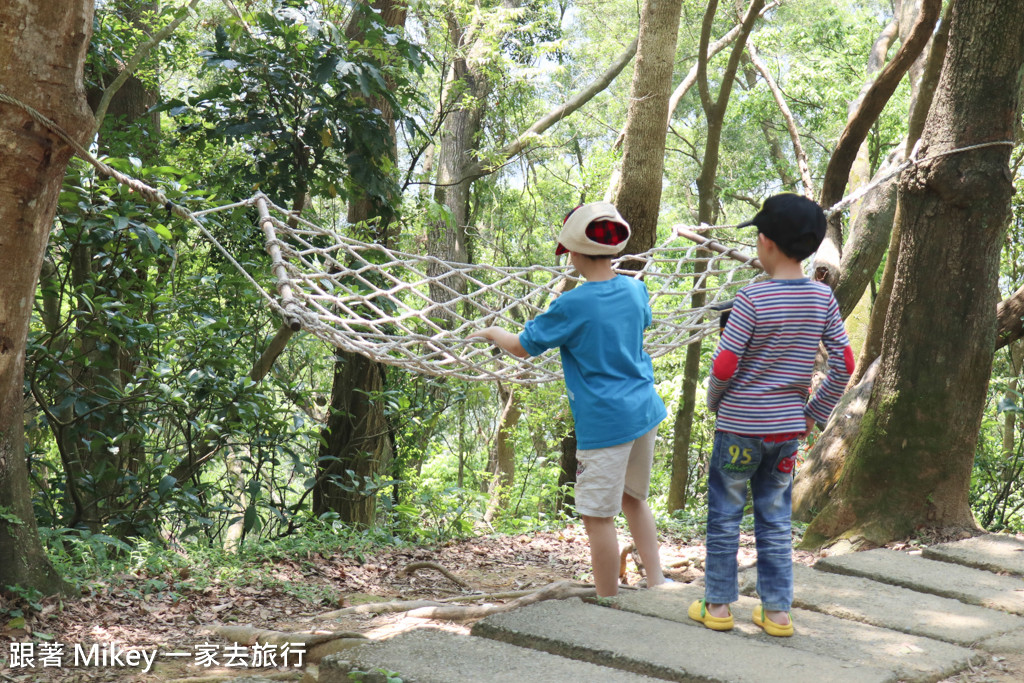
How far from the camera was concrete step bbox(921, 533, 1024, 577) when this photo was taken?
237 cm

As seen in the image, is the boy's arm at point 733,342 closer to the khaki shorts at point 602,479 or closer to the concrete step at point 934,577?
the khaki shorts at point 602,479

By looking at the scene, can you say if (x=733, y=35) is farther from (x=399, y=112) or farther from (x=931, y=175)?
(x=931, y=175)

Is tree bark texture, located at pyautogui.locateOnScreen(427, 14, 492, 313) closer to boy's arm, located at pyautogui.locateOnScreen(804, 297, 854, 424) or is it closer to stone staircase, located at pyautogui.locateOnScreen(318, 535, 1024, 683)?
stone staircase, located at pyautogui.locateOnScreen(318, 535, 1024, 683)

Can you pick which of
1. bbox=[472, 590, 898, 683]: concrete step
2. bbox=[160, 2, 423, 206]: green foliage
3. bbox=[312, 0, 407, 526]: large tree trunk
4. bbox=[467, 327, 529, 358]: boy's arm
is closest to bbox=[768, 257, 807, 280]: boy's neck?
bbox=[467, 327, 529, 358]: boy's arm

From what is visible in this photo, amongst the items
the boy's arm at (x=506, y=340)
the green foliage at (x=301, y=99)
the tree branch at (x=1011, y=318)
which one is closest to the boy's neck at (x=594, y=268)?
the boy's arm at (x=506, y=340)

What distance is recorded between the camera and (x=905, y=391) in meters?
2.70

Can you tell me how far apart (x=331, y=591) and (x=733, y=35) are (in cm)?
725

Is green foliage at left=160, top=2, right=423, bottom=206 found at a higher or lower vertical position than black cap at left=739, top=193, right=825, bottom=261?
higher

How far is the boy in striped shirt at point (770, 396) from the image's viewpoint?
1706mm

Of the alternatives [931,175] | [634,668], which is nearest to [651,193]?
[931,175]

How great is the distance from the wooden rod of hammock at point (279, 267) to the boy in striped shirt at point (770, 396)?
1071 millimetres

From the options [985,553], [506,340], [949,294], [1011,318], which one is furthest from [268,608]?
[1011,318]

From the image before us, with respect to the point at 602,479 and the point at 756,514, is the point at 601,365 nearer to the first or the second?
the point at 602,479

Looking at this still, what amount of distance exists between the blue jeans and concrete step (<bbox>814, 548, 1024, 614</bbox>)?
1.92 feet
